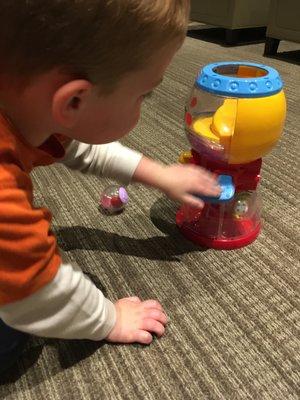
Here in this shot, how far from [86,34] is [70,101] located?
0.22ft

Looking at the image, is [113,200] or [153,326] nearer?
[153,326]

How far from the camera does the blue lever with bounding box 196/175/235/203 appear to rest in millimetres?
668

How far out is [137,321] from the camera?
60 centimetres

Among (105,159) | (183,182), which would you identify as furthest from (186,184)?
(105,159)

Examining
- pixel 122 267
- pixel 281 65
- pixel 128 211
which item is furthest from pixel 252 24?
pixel 122 267

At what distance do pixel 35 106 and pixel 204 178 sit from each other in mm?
279

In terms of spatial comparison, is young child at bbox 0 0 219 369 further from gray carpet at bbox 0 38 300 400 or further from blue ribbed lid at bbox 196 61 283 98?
blue ribbed lid at bbox 196 61 283 98

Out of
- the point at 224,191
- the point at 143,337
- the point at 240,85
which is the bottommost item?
the point at 143,337

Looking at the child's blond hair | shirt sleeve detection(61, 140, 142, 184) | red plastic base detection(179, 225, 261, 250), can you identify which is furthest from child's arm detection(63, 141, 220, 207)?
the child's blond hair

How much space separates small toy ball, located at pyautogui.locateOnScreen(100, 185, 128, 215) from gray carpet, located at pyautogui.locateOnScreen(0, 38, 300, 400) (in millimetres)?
18

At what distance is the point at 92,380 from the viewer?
550 mm

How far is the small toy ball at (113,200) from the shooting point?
843 mm

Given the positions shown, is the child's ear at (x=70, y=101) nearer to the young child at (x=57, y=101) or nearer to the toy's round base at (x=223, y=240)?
the young child at (x=57, y=101)

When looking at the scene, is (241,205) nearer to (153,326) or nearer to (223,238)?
(223,238)
